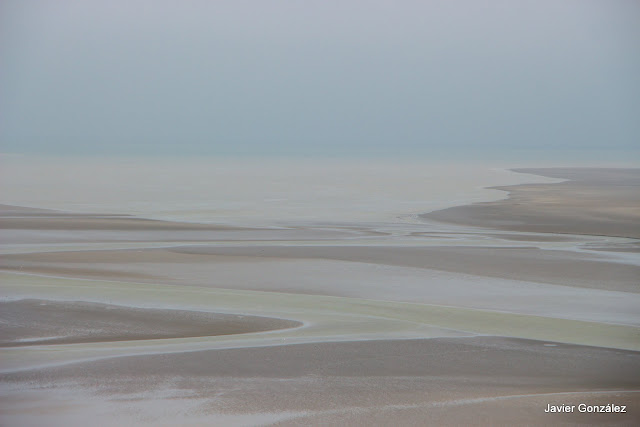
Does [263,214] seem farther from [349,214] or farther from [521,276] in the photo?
[521,276]

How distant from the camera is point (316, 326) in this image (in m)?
8.24

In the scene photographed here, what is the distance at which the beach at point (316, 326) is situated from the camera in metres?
5.80

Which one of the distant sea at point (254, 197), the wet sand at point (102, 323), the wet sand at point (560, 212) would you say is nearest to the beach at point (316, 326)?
the wet sand at point (102, 323)

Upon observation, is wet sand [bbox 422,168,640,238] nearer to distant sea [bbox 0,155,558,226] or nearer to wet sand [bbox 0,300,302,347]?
distant sea [bbox 0,155,558,226]

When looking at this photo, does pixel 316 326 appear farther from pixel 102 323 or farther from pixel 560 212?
pixel 560 212
